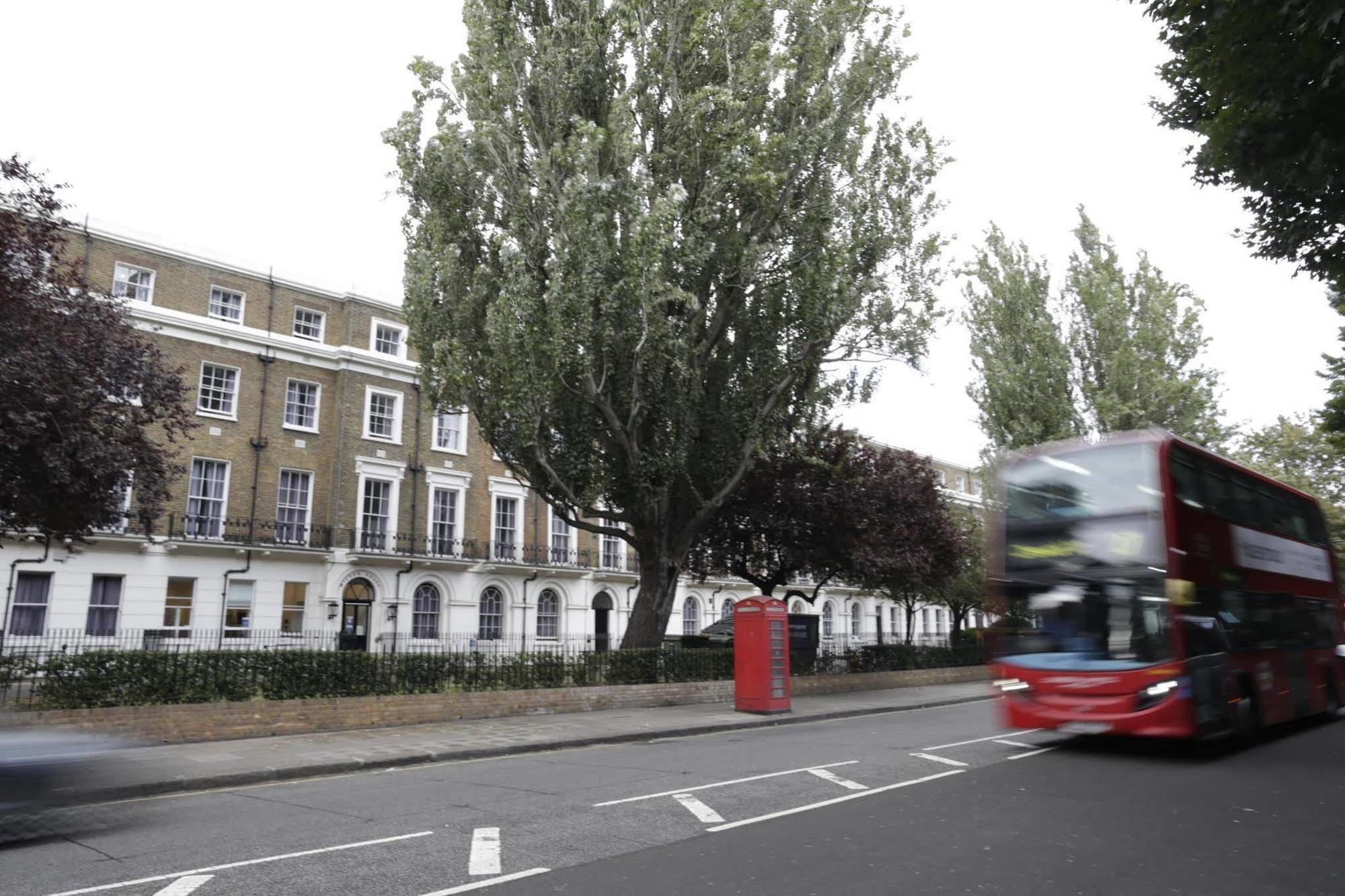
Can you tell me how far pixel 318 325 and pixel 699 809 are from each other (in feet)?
91.8

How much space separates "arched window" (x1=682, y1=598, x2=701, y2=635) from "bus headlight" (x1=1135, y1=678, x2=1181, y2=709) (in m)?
34.8

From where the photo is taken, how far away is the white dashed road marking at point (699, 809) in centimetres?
686

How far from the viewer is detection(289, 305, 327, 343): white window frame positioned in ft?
99.0

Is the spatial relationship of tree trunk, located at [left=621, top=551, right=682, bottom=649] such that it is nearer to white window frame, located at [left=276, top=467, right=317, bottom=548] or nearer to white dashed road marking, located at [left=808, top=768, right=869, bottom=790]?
white dashed road marking, located at [left=808, top=768, right=869, bottom=790]

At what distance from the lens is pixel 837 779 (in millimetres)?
8781

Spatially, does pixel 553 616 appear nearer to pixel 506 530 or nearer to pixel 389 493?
pixel 506 530

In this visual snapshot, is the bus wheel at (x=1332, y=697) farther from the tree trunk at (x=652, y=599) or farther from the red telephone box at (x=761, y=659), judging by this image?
the tree trunk at (x=652, y=599)

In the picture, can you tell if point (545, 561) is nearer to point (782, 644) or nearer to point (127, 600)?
point (127, 600)

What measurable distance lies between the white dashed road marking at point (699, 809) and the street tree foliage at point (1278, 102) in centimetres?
694

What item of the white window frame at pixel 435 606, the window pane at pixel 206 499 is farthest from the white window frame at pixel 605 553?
the window pane at pixel 206 499

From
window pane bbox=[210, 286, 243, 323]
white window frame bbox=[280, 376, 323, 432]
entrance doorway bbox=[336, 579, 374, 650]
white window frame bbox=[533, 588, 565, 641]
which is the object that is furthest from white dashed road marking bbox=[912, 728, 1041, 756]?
window pane bbox=[210, 286, 243, 323]

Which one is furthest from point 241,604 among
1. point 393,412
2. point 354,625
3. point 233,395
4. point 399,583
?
point 393,412

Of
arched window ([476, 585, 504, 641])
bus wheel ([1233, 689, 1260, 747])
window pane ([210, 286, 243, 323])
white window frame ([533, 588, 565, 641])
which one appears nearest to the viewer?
bus wheel ([1233, 689, 1260, 747])

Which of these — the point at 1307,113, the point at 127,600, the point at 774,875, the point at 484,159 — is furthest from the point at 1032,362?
the point at 127,600
